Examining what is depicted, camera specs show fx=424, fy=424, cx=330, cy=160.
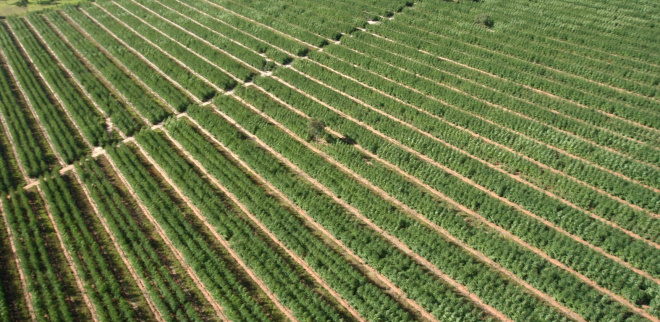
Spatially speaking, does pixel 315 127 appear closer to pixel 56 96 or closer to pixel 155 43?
pixel 56 96

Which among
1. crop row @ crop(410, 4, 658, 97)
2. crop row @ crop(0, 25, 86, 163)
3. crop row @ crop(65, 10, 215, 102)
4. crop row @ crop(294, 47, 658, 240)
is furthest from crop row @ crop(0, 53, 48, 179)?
crop row @ crop(410, 4, 658, 97)

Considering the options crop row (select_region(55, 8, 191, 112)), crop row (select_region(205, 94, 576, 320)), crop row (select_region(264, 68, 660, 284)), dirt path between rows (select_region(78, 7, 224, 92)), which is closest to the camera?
crop row (select_region(205, 94, 576, 320))

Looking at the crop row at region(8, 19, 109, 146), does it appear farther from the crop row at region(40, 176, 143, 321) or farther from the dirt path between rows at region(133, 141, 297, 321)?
the crop row at region(40, 176, 143, 321)

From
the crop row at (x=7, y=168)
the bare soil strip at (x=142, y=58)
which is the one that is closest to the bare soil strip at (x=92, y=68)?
the bare soil strip at (x=142, y=58)

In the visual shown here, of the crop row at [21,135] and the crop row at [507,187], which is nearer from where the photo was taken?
the crop row at [507,187]

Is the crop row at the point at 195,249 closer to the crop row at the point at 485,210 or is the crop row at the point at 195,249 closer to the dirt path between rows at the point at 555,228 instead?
the crop row at the point at 485,210

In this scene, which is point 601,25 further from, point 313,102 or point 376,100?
point 313,102

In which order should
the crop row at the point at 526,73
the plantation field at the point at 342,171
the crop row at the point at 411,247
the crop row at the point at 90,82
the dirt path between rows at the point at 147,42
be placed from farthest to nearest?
the dirt path between rows at the point at 147,42
the crop row at the point at 90,82
the crop row at the point at 526,73
the plantation field at the point at 342,171
the crop row at the point at 411,247

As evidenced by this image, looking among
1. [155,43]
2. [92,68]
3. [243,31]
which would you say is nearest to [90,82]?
[92,68]
